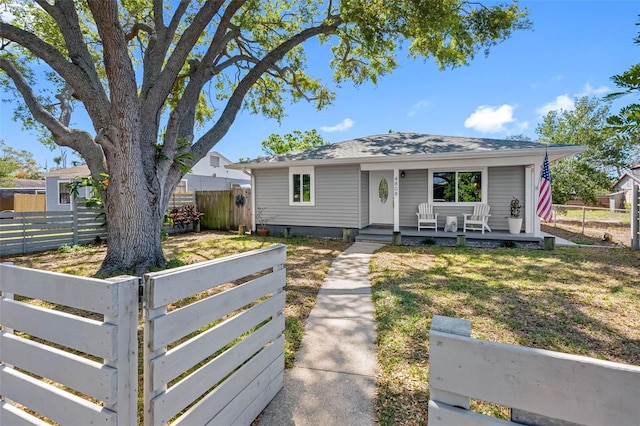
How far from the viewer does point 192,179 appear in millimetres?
21312

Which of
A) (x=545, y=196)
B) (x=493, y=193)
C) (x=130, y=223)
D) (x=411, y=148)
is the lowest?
(x=130, y=223)

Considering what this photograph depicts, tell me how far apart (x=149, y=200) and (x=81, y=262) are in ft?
10.4

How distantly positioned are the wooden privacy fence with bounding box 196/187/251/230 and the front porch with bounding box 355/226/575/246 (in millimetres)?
5300

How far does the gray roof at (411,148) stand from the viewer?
29.6 feet

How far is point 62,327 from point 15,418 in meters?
0.83

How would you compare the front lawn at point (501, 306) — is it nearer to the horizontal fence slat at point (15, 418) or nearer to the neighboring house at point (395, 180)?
the horizontal fence slat at point (15, 418)

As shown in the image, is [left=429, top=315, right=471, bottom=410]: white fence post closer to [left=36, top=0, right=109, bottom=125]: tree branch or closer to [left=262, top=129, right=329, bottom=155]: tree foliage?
[left=36, top=0, right=109, bottom=125]: tree branch

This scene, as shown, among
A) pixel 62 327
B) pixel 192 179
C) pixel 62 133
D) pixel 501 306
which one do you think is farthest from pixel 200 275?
pixel 192 179

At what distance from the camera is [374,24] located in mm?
7828

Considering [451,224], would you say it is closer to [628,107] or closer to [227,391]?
[628,107]

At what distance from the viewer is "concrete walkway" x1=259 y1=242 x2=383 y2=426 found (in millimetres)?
2271

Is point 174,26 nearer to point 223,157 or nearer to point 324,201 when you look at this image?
point 324,201

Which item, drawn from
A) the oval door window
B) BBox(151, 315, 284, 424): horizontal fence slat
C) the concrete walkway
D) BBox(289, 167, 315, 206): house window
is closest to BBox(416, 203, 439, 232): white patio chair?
the oval door window

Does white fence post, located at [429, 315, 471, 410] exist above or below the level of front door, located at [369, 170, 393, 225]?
below
